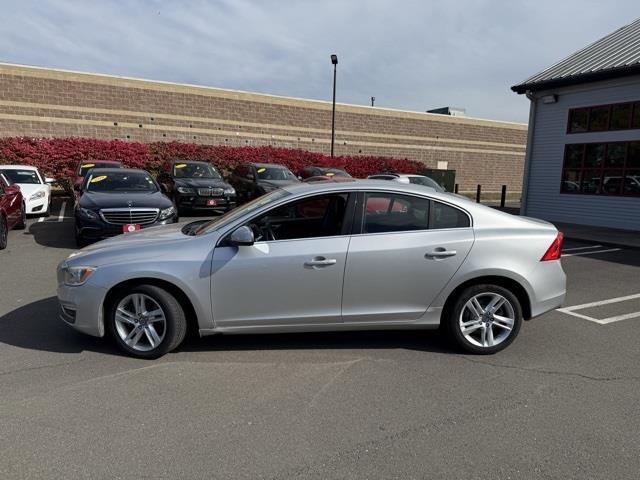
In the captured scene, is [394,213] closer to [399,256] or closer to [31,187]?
[399,256]

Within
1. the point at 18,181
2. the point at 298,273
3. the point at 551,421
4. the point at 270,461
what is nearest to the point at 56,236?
the point at 18,181

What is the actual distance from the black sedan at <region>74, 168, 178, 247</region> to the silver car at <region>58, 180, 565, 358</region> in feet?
13.0

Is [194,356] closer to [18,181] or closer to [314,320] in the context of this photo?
[314,320]

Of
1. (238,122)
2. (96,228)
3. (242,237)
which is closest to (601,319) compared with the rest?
(242,237)

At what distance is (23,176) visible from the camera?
12.8m

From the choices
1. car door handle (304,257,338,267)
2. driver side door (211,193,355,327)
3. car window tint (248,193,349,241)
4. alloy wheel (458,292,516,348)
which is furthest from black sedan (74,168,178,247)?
alloy wheel (458,292,516,348)

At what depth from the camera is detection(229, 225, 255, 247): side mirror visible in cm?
386

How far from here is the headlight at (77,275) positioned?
3.95 m

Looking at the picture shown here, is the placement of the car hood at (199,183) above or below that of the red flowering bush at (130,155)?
below

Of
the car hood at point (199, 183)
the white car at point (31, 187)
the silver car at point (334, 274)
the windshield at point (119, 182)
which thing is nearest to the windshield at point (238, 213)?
the silver car at point (334, 274)

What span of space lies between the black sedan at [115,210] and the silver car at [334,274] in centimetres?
396

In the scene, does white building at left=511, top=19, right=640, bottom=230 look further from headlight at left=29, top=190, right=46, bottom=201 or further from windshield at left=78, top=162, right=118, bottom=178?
headlight at left=29, top=190, right=46, bottom=201

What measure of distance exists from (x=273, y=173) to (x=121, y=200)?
7707mm

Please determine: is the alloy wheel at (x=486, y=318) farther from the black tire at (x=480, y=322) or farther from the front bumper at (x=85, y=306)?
the front bumper at (x=85, y=306)
